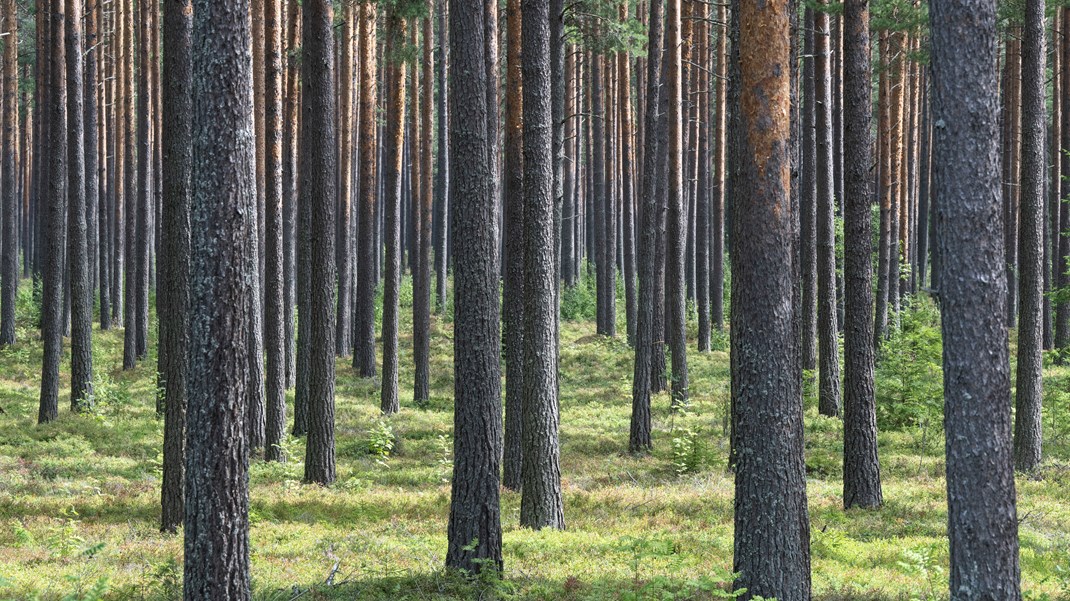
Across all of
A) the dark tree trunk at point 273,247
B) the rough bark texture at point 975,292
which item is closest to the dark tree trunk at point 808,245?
the dark tree trunk at point 273,247

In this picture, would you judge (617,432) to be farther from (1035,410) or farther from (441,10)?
(441,10)

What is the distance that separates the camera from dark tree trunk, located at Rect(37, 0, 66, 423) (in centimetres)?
1781

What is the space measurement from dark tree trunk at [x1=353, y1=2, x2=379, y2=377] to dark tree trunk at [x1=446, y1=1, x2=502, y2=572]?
10286mm

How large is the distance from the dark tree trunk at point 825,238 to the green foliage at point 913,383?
104 cm

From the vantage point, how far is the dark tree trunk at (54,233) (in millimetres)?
17812

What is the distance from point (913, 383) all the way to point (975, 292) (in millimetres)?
11695

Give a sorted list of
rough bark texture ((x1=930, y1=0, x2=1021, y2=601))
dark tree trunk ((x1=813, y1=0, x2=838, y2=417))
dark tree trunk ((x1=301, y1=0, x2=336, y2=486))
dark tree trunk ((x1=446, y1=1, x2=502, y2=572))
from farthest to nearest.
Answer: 1. dark tree trunk ((x1=813, y1=0, x2=838, y2=417))
2. dark tree trunk ((x1=301, y1=0, x2=336, y2=486))
3. dark tree trunk ((x1=446, y1=1, x2=502, y2=572))
4. rough bark texture ((x1=930, y1=0, x2=1021, y2=601))

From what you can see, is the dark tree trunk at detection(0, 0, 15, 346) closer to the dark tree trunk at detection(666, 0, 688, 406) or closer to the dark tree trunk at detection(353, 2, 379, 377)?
the dark tree trunk at detection(353, 2, 379, 377)

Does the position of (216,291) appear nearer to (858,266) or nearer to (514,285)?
(514,285)

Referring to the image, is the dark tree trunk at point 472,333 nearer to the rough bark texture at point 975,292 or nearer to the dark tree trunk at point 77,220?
the rough bark texture at point 975,292

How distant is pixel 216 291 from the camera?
6129mm

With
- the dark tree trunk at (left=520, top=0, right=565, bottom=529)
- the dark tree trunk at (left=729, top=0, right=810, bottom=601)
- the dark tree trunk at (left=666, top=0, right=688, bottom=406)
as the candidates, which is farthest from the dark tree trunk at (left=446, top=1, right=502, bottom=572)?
the dark tree trunk at (left=666, top=0, right=688, bottom=406)

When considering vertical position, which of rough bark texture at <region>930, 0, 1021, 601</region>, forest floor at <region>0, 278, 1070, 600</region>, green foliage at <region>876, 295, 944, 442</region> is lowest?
forest floor at <region>0, 278, 1070, 600</region>

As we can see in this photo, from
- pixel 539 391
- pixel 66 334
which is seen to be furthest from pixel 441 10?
pixel 539 391
